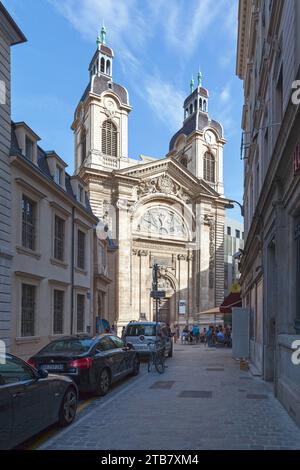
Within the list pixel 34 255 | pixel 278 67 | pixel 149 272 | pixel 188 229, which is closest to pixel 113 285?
pixel 149 272

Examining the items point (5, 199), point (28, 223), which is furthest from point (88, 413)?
point (28, 223)

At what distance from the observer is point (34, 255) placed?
53.8ft

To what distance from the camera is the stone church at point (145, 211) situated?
137ft

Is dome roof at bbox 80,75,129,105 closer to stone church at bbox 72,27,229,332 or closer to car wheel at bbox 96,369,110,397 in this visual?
stone church at bbox 72,27,229,332

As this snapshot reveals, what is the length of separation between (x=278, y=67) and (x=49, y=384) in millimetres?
9035

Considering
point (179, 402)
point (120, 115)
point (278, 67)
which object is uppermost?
point (120, 115)

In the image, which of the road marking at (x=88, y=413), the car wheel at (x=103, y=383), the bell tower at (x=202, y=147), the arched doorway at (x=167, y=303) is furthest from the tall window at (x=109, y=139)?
the car wheel at (x=103, y=383)

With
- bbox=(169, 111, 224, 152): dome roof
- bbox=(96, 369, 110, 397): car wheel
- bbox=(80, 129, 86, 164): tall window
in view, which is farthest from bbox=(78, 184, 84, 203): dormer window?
bbox=(169, 111, 224, 152): dome roof

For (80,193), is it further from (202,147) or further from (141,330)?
(202,147)

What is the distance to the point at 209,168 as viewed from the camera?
51.7 metres

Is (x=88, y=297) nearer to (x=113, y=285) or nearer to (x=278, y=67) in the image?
(x=278, y=67)

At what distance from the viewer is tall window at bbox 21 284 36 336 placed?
15695 mm

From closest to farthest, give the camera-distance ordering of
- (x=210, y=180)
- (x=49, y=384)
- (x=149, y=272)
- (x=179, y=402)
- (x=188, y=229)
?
(x=49, y=384) → (x=179, y=402) → (x=149, y=272) → (x=188, y=229) → (x=210, y=180)

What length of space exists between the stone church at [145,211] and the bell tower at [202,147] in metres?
0.25
